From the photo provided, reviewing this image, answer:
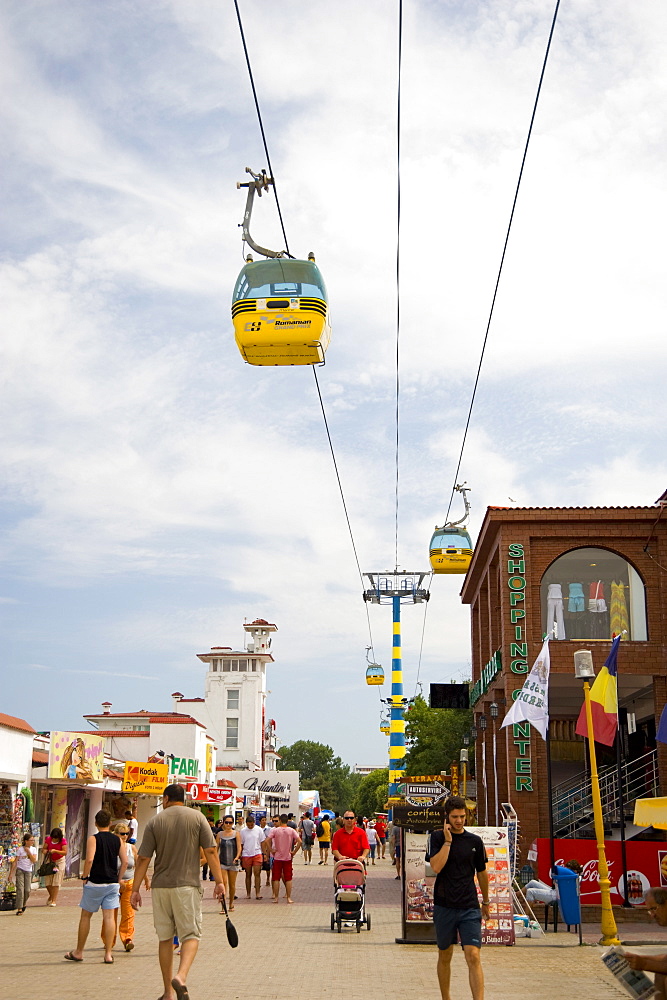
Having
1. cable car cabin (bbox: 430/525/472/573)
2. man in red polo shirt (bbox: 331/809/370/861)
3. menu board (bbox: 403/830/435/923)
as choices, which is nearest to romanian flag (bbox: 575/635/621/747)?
man in red polo shirt (bbox: 331/809/370/861)

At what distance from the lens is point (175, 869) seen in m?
8.95

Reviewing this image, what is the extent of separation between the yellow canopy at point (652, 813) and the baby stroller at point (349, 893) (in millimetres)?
6566

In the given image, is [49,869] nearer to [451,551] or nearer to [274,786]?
[451,551]

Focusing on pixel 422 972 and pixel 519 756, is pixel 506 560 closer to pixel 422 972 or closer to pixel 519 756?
pixel 519 756

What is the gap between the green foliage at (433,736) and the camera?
49.4m

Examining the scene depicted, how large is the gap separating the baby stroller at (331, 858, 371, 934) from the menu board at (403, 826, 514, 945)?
1.38m

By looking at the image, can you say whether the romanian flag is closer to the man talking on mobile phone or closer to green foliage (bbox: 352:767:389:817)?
the man talking on mobile phone

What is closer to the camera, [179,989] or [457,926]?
[179,989]

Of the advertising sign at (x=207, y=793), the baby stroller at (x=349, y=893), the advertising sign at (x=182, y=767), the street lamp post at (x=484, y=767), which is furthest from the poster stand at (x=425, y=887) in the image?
the advertising sign at (x=182, y=767)

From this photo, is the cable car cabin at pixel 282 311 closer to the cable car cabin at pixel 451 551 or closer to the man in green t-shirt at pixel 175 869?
the man in green t-shirt at pixel 175 869

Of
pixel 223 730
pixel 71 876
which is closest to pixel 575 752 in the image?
pixel 71 876

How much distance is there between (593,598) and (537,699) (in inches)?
281

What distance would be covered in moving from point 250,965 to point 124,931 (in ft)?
6.36

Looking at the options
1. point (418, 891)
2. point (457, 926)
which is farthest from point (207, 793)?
point (457, 926)
